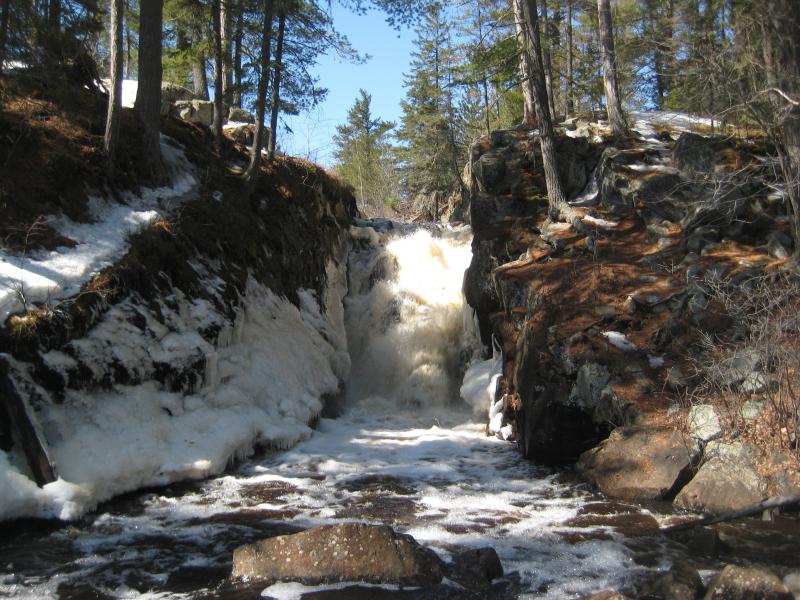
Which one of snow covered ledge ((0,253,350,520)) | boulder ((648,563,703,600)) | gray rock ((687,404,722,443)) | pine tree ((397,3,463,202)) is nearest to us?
boulder ((648,563,703,600))

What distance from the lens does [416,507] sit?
22.4 ft

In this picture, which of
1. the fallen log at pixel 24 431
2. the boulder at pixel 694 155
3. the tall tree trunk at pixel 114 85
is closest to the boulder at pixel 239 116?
the tall tree trunk at pixel 114 85

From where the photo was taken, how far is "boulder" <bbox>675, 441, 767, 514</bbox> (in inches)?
248

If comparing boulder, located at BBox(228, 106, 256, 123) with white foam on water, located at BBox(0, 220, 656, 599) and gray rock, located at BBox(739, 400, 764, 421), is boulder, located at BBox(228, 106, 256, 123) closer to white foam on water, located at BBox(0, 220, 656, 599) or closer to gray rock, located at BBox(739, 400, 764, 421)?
white foam on water, located at BBox(0, 220, 656, 599)

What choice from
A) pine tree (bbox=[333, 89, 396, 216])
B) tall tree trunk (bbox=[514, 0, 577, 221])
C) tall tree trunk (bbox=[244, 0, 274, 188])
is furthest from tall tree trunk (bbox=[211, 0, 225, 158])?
pine tree (bbox=[333, 89, 396, 216])

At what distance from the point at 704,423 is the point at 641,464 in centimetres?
87

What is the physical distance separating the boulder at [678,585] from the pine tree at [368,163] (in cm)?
3310

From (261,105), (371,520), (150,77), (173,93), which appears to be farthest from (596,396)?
(173,93)

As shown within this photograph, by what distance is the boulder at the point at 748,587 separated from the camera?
4.23 metres

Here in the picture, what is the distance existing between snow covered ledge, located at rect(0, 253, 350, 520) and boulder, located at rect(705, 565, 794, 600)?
5.65 meters

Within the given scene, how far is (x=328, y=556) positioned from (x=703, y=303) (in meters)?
6.56

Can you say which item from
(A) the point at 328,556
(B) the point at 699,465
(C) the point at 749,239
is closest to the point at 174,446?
(A) the point at 328,556

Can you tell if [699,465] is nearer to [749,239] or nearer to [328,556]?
[328,556]

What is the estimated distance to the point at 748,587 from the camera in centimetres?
427
